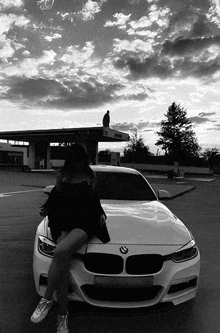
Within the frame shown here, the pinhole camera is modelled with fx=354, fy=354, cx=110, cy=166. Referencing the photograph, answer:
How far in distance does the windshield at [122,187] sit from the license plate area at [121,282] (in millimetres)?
1940

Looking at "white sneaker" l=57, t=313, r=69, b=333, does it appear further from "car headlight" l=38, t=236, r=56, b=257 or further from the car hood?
the car hood

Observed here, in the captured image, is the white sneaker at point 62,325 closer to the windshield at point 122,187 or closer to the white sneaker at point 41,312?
the white sneaker at point 41,312

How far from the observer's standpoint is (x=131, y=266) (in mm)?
3008

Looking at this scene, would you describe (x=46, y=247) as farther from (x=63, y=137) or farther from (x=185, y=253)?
(x=63, y=137)

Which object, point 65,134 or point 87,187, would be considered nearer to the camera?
point 87,187

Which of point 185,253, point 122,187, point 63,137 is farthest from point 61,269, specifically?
point 63,137

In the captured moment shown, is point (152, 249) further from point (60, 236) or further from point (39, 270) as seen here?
point (39, 270)

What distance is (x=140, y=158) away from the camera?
241ft

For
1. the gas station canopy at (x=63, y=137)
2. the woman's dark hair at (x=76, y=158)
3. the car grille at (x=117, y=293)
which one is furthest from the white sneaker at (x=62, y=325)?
the gas station canopy at (x=63, y=137)

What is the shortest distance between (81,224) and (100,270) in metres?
0.43

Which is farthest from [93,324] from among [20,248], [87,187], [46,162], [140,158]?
[140,158]

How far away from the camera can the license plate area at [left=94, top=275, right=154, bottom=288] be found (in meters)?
2.91

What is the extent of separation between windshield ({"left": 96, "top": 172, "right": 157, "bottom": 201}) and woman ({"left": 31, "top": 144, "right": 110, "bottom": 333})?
1555 mm

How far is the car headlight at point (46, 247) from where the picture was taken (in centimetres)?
322
